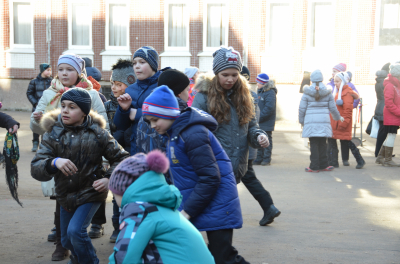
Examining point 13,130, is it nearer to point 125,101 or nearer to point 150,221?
point 125,101

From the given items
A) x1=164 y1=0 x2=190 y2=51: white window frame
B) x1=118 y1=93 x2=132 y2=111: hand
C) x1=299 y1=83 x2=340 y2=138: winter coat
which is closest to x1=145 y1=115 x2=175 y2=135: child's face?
x1=118 y1=93 x2=132 y2=111: hand

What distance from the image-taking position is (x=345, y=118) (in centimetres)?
1001

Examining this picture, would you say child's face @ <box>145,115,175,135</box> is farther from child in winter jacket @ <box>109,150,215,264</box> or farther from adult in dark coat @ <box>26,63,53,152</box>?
adult in dark coat @ <box>26,63,53,152</box>

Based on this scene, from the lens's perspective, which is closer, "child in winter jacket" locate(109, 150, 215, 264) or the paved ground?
"child in winter jacket" locate(109, 150, 215, 264)

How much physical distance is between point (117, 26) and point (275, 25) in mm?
7398

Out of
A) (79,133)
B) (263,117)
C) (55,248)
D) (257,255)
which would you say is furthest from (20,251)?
(263,117)

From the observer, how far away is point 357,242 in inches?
206

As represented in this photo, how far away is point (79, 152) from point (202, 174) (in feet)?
4.48

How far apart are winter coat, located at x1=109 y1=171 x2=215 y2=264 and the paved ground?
2466 millimetres

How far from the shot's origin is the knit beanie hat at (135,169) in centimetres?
235

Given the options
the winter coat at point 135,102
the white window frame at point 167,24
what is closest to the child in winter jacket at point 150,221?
the winter coat at point 135,102

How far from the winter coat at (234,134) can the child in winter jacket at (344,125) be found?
6091 mm

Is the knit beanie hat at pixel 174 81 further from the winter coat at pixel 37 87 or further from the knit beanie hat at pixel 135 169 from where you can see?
the winter coat at pixel 37 87

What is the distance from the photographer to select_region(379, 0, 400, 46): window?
62.5 feet
